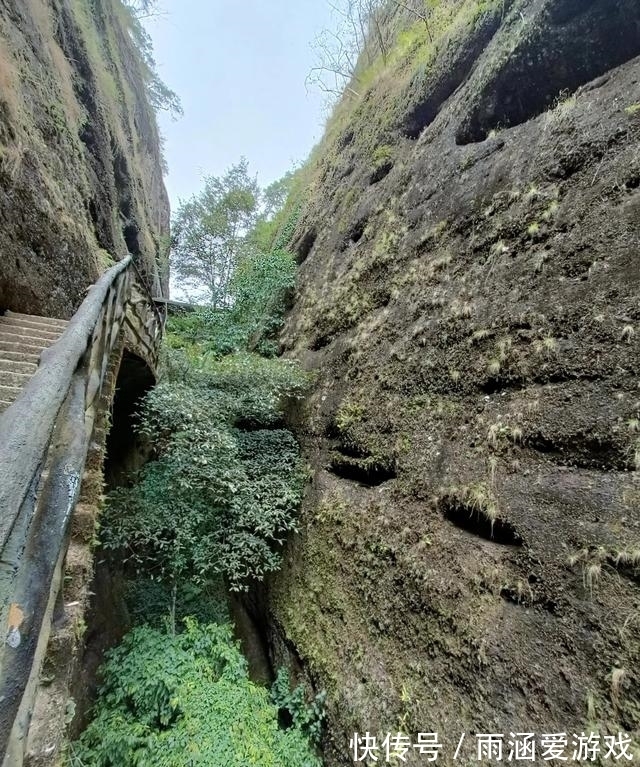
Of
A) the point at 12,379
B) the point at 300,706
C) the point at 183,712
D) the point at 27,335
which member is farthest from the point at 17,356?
the point at 300,706

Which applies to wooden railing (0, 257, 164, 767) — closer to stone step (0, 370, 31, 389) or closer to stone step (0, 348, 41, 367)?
stone step (0, 370, 31, 389)

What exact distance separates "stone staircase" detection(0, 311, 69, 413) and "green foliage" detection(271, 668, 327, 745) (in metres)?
4.14

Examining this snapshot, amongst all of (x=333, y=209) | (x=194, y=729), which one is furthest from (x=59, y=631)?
(x=333, y=209)

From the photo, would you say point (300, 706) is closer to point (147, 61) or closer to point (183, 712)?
point (183, 712)

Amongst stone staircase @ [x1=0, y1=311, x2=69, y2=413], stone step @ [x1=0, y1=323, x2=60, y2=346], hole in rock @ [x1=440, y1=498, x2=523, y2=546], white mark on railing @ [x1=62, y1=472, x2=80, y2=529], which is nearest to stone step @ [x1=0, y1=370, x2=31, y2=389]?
stone staircase @ [x1=0, y1=311, x2=69, y2=413]

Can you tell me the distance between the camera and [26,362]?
347cm

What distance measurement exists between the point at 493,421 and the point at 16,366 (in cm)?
425

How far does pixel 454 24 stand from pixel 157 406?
25.0ft

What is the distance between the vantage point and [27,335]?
13.5ft

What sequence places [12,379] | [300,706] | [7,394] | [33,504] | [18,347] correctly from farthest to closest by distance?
1. [300,706]
2. [18,347]
3. [12,379]
4. [7,394]
5. [33,504]

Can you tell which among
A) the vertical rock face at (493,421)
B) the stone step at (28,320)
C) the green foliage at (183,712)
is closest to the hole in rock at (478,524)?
the vertical rock face at (493,421)

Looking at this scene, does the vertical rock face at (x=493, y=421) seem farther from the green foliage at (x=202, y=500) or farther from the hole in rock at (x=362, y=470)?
the green foliage at (x=202, y=500)

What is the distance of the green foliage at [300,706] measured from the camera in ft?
12.9

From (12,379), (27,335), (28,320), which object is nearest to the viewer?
(12,379)
